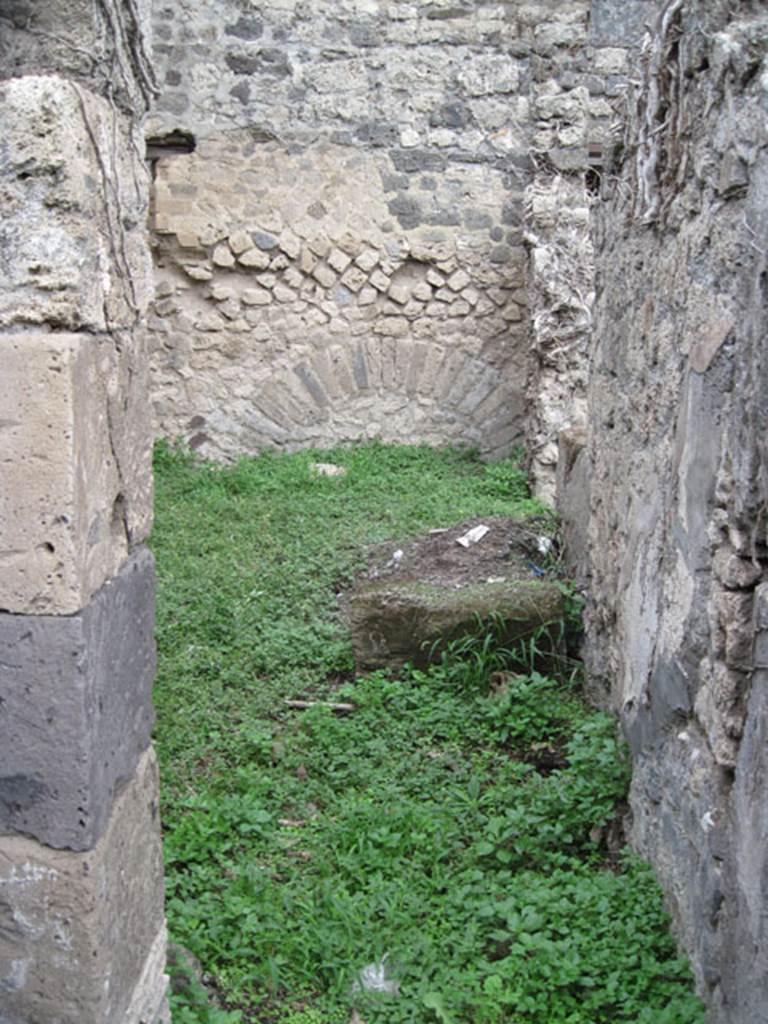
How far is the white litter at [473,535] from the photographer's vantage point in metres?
5.53

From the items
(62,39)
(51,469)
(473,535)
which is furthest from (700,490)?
(473,535)

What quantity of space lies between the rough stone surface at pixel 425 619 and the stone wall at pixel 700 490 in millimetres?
611

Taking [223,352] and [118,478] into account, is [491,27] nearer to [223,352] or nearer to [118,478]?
[223,352]

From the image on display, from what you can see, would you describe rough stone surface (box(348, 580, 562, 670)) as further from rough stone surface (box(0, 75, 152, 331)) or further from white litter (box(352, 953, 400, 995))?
rough stone surface (box(0, 75, 152, 331))

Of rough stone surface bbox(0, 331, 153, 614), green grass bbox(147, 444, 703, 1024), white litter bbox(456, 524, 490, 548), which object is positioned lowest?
green grass bbox(147, 444, 703, 1024)


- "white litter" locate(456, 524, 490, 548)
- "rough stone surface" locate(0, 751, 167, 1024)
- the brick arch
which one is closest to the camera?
"rough stone surface" locate(0, 751, 167, 1024)

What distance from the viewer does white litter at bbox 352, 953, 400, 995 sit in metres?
2.71

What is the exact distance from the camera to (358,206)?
26.5 ft

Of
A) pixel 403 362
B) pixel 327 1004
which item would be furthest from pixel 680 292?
pixel 403 362

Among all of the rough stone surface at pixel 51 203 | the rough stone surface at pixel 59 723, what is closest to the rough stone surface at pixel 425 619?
the rough stone surface at pixel 59 723

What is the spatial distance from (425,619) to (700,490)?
197 cm

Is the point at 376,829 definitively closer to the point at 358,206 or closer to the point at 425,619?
the point at 425,619

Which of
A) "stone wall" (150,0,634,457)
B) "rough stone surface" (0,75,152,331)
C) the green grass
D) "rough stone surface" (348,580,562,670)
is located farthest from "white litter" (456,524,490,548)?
"rough stone surface" (0,75,152,331)

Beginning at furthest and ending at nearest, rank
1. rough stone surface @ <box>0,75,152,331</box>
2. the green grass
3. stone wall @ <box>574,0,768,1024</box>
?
the green grass < stone wall @ <box>574,0,768,1024</box> < rough stone surface @ <box>0,75,152,331</box>
